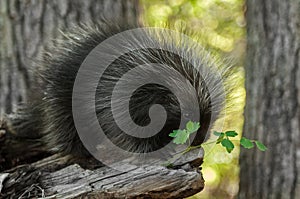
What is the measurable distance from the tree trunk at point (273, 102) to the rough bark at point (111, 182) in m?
0.96

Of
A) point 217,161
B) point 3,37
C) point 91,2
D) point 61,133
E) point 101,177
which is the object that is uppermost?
point 91,2

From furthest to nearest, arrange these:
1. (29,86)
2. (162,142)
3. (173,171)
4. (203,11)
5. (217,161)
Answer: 1. (203,11)
2. (217,161)
3. (29,86)
4. (162,142)
5. (173,171)

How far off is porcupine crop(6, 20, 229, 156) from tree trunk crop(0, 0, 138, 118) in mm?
445

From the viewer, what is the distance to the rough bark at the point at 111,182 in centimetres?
128

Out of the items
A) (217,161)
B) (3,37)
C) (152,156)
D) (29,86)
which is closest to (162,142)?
(152,156)

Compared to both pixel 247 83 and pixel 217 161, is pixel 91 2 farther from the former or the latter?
pixel 217 161

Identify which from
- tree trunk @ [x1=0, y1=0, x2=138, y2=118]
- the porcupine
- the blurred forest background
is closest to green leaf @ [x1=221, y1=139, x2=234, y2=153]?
the porcupine

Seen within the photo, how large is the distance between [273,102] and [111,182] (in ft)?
3.95

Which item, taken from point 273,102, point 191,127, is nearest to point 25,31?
point 191,127

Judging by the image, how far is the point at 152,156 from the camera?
1.43 m

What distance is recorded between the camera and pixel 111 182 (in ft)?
4.30

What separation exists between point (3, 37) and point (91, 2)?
0.42 metres

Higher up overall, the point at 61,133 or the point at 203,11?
the point at 203,11

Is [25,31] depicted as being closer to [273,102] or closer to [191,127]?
[191,127]
